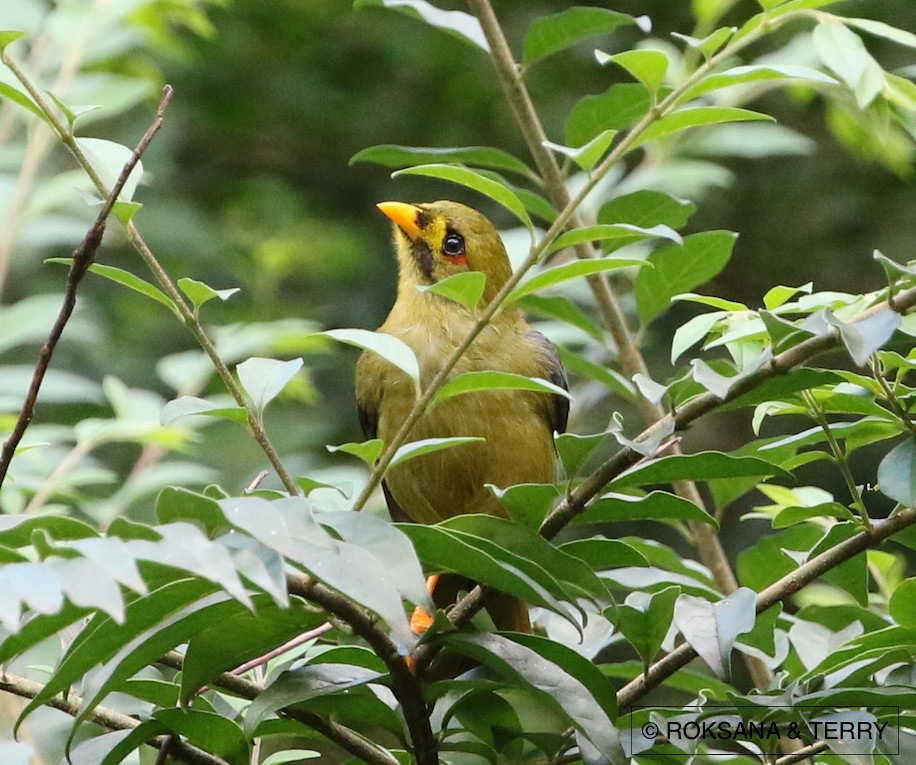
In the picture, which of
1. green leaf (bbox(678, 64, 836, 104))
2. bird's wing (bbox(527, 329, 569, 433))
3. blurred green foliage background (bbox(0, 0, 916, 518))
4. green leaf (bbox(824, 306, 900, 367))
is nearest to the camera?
green leaf (bbox(824, 306, 900, 367))

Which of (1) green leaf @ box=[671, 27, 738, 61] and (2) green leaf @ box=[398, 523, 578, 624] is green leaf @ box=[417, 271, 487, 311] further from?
(1) green leaf @ box=[671, 27, 738, 61]

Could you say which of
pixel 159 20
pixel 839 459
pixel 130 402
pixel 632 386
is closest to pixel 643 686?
pixel 839 459

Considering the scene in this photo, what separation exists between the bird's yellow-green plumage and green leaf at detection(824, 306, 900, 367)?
1341 millimetres

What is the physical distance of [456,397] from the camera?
2.69m

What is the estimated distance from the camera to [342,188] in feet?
20.9

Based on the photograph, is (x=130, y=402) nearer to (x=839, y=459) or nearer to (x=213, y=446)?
(x=213, y=446)

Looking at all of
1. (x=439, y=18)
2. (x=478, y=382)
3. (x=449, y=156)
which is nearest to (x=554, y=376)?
(x=449, y=156)

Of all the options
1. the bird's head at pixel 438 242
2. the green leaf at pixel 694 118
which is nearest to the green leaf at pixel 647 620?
the green leaf at pixel 694 118

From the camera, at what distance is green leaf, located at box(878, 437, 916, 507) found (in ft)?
4.99

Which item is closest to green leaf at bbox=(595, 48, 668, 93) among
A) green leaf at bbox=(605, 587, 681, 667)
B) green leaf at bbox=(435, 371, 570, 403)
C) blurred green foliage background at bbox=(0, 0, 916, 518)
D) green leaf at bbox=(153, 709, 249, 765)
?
green leaf at bbox=(435, 371, 570, 403)

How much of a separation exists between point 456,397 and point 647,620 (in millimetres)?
1159

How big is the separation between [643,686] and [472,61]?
15.3 feet

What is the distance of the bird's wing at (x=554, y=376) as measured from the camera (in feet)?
9.68

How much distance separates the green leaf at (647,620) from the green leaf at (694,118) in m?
0.58
